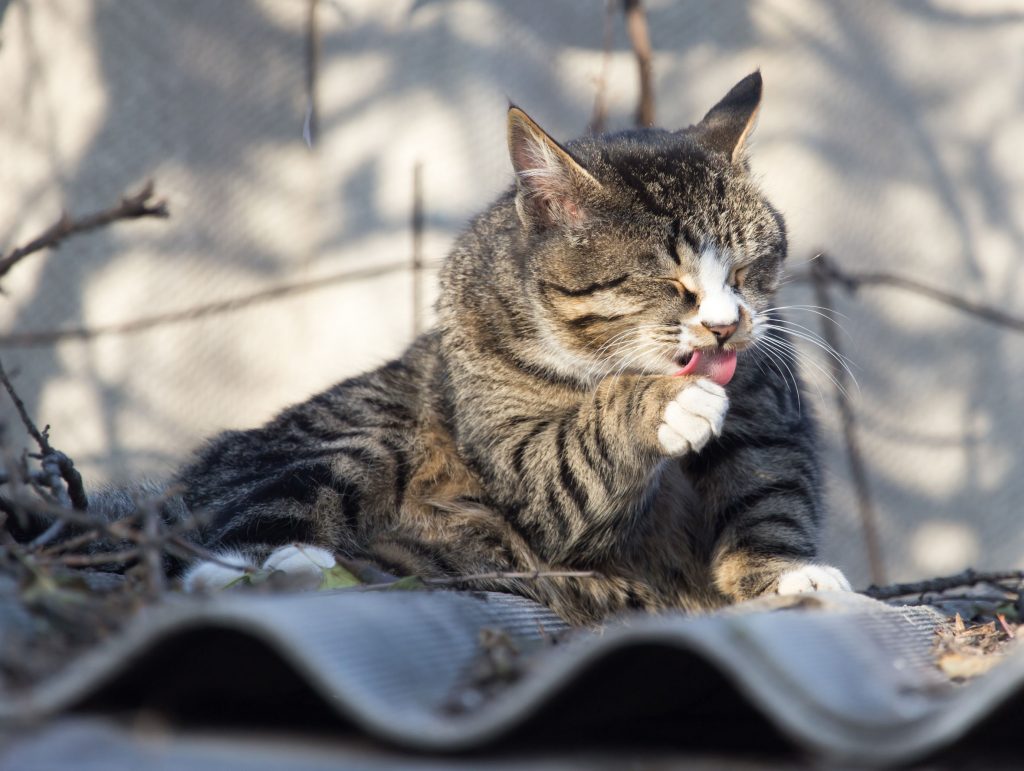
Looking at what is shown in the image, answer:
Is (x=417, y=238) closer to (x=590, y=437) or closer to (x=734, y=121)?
(x=734, y=121)

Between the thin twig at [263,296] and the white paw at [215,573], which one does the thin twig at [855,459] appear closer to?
the thin twig at [263,296]

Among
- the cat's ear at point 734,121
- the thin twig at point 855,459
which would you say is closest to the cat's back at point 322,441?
the cat's ear at point 734,121

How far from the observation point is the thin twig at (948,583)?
2289 millimetres

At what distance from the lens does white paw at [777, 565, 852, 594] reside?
92.8 inches

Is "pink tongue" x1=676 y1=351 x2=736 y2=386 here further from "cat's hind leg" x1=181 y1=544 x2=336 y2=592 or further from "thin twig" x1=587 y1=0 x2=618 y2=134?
"thin twig" x1=587 y1=0 x2=618 y2=134

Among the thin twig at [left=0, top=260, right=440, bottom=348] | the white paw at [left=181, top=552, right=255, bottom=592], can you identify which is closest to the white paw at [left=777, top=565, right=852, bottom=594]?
the white paw at [left=181, top=552, right=255, bottom=592]

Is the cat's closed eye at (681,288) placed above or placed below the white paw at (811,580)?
above

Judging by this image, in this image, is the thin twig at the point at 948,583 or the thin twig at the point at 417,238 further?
the thin twig at the point at 417,238

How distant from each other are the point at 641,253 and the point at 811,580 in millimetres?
797

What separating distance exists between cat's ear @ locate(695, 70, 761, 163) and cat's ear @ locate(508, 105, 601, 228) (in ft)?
1.27

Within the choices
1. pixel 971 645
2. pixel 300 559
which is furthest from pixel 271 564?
pixel 971 645

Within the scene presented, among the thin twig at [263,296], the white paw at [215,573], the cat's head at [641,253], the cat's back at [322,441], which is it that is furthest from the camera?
the thin twig at [263,296]

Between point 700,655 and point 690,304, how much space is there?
53.3 inches

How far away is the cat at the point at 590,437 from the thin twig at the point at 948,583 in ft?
0.57
